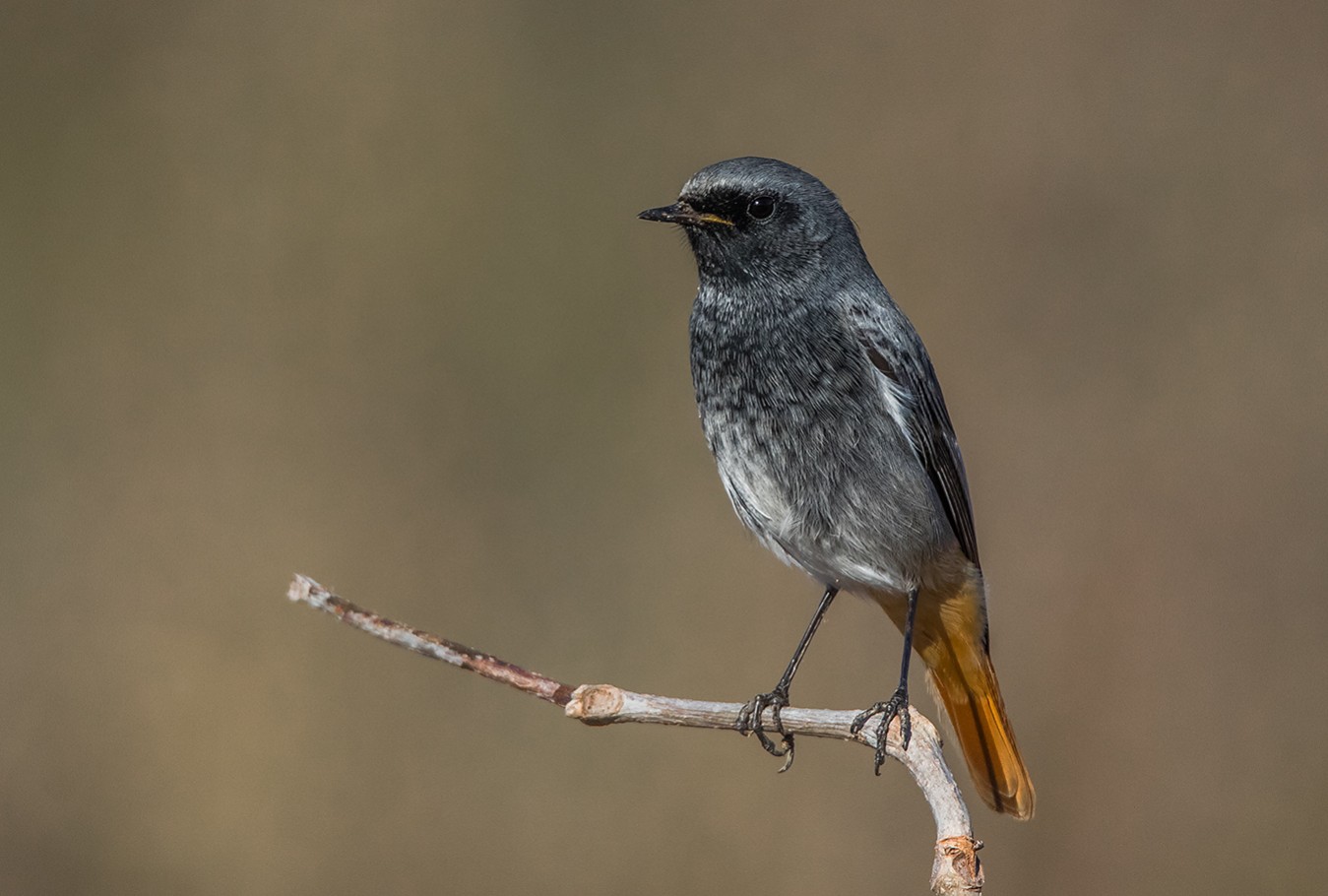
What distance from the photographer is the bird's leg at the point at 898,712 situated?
3.19m

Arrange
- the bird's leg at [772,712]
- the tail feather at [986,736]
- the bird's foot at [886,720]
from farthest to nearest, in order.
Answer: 1. the tail feather at [986,736]
2. the bird's leg at [772,712]
3. the bird's foot at [886,720]

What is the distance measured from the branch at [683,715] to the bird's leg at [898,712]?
23 mm

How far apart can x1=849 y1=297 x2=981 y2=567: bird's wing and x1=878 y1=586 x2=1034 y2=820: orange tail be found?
0.19m

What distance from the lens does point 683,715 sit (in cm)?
292

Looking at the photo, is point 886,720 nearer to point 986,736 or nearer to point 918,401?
point 986,736

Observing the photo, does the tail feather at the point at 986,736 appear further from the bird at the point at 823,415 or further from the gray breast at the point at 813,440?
the gray breast at the point at 813,440

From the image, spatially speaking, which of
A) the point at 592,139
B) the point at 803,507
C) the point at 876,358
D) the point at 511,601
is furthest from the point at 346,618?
the point at 592,139

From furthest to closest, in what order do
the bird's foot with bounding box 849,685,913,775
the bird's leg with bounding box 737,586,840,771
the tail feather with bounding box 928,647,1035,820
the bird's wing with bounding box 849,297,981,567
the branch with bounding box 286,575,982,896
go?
1. the tail feather with bounding box 928,647,1035,820
2. the bird's wing with bounding box 849,297,981,567
3. the bird's leg with bounding box 737,586,840,771
4. the bird's foot with bounding box 849,685,913,775
5. the branch with bounding box 286,575,982,896

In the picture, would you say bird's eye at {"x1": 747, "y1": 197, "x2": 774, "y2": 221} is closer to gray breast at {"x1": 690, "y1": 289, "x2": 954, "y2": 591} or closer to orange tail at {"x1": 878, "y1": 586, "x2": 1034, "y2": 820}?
gray breast at {"x1": 690, "y1": 289, "x2": 954, "y2": 591}

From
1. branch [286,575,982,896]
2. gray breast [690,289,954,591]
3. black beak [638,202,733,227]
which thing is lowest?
branch [286,575,982,896]

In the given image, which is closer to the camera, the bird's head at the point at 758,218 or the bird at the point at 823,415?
the bird at the point at 823,415

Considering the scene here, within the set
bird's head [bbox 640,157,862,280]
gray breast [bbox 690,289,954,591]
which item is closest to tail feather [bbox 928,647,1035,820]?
gray breast [bbox 690,289,954,591]

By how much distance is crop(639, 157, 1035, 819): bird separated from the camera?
3.56 m

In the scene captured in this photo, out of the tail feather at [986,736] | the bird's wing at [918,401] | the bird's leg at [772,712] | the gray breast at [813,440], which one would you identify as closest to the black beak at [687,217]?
the gray breast at [813,440]
